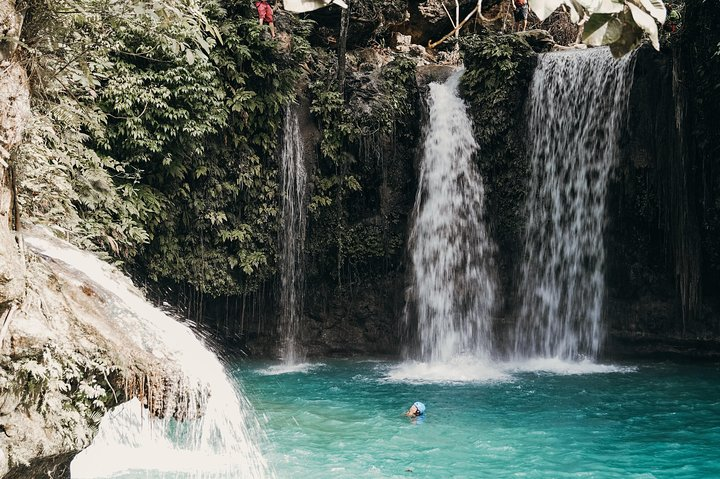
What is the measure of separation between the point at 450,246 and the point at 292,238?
130 inches

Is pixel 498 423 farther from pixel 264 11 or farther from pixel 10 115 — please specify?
pixel 264 11

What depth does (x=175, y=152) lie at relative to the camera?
1223 cm

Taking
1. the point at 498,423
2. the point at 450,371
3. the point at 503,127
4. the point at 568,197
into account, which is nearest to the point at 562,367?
the point at 450,371

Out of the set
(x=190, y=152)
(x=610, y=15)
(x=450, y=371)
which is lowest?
(x=450, y=371)

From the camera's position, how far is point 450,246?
1363cm

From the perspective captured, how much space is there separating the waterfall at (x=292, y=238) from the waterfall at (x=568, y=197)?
181 inches

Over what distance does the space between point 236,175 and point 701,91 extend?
872 centimetres

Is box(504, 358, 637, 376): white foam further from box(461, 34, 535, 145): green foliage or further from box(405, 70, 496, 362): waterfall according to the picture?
box(461, 34, 535, 145): green foliage

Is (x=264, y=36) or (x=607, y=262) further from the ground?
(x=264, y=36)

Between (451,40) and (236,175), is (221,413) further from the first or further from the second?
(451,40)

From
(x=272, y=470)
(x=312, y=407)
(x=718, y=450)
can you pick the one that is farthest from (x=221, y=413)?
(x=718, y=450)

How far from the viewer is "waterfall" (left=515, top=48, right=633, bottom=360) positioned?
12.8 m

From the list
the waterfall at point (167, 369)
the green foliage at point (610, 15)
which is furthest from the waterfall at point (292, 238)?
the green foliage at point (610, 15)

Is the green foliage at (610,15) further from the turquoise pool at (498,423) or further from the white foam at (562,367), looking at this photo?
the white foam at (562,367)
